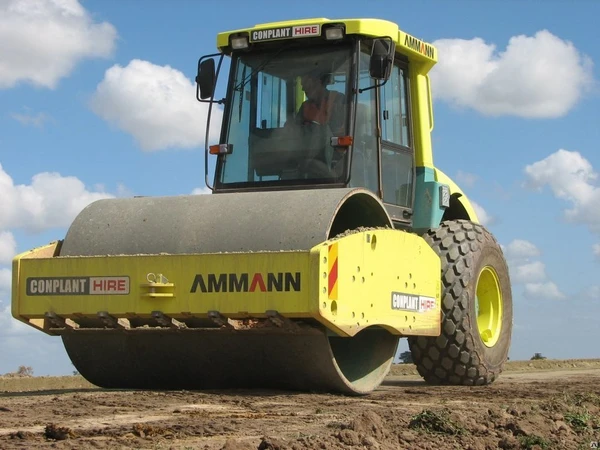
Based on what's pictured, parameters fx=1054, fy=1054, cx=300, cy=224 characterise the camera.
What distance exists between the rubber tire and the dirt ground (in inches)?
41.3

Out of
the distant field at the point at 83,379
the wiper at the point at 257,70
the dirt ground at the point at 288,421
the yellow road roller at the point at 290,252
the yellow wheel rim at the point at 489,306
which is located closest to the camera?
the dirt ground at the point at 288,421

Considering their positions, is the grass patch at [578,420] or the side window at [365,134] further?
the side window at [365,134]

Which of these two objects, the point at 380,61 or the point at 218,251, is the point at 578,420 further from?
the point at 380,61

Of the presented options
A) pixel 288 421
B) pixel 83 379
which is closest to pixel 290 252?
pixel 288 421

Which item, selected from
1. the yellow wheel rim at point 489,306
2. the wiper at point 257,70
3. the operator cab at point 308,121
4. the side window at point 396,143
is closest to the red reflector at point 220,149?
the operator cab at point 308,121

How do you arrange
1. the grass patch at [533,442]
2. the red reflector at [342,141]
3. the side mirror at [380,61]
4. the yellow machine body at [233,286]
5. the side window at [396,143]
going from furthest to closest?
1. the side window at [396,143]
2. the red reflector at [342,141]
3. the side mirror at [380,61]
4. the yellow machine body at [233,286]
5. the grass patch at [533,442]

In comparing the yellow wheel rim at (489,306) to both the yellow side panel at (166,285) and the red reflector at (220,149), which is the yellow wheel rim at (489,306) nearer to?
the red reflector at (220,149)

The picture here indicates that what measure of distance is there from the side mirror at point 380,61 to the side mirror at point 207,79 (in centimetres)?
161

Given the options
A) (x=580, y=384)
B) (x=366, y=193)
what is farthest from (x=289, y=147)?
(x=580, y=384)

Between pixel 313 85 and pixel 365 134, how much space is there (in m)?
0.62

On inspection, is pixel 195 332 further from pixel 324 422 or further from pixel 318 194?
pixel 324 422

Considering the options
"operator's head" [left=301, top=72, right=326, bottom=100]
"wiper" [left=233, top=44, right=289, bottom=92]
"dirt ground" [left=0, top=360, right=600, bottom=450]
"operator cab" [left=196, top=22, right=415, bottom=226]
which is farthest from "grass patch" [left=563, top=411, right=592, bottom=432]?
"wiper" [left=233, top=44, right=289, bottom=92]

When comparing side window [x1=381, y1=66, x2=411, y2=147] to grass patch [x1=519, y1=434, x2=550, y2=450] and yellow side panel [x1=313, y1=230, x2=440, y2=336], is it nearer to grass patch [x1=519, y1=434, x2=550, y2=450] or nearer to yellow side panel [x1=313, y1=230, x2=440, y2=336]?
yellow side panel [x1=313, y1=230, x2=440, y2=336]

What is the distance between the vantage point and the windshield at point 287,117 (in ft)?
Answer: 29.0
